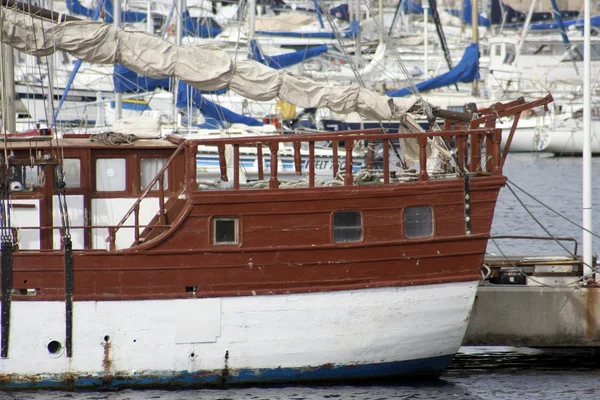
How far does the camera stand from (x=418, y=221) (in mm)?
15242

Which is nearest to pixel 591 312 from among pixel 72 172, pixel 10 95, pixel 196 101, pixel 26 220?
pixel 72 172

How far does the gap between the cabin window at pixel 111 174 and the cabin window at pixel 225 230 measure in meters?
1.88

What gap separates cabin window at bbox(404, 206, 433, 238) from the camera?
49.9 ft

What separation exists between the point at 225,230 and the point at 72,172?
2648 mm

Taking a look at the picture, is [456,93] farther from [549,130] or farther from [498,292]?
[498,292]

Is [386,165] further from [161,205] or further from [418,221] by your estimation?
[161,205]

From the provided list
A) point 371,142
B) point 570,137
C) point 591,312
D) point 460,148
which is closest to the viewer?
point 460,148

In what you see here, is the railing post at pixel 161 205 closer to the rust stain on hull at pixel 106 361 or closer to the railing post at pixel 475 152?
the rust stain on hull at pixel 106 361

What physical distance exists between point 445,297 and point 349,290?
1.48 metres

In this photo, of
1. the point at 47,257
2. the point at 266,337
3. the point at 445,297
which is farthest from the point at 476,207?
the point at 47,257

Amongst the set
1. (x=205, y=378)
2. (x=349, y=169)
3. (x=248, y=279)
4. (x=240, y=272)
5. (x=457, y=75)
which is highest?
(x=457, y=75)

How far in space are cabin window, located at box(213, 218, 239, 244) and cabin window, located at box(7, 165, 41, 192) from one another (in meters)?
2.89

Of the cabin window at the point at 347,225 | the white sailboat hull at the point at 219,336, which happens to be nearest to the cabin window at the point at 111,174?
the white sailboat hull at the point at 219,336

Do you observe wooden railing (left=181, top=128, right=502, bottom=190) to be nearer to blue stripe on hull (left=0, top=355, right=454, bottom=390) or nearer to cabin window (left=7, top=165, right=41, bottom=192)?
cabin window (left=7, top=165, right=41, bottom=192)
